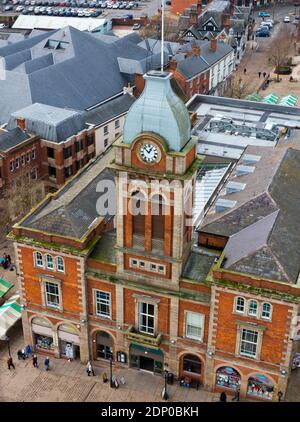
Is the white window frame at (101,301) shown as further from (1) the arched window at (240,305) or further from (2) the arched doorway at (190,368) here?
(1) the arched window at (240,305)

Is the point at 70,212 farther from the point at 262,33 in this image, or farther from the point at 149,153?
the point at 262,33

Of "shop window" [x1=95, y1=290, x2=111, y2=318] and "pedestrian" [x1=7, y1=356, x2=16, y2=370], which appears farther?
"pedestrian" [x1=7, y1=356, x2=16, y2=370]

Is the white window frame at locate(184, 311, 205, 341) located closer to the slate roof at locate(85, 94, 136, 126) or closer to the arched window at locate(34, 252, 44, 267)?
the arched window at locate(34, 252, 44, 267)

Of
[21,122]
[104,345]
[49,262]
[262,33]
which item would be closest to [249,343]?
[104,345]

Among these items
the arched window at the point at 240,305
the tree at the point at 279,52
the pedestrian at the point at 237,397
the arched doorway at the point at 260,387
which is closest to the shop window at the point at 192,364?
the pedestrian at the point at 237,397

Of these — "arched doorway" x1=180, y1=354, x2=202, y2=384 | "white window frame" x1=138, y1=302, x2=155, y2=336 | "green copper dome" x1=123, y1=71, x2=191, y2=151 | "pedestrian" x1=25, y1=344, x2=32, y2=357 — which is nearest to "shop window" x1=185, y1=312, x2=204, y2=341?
"arched doorway" x1=180, y1=354, x2=202, y2=384

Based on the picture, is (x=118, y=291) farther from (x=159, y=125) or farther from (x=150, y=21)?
(x=150, y=21)

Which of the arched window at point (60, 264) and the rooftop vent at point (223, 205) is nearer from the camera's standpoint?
the arched window at point (60, 264)
